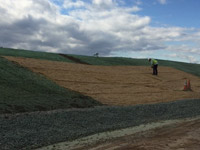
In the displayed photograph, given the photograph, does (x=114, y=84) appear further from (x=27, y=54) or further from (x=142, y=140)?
(x=142, y=140)

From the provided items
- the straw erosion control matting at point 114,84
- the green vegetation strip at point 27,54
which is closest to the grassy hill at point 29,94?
the straw erosion control matting at point 114,84

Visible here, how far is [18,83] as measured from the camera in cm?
1486

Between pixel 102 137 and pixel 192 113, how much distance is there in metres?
6.45

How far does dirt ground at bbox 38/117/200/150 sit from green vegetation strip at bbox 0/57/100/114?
4297 millimetres

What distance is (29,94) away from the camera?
13484mm

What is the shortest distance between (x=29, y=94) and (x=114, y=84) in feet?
29.3

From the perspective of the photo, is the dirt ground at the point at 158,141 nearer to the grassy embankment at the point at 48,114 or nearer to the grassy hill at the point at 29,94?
the grassy embankment at the point at 48,114

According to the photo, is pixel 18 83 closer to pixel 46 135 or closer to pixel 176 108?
pixel 46 135

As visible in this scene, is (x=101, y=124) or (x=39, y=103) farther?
(x=39, y=103)

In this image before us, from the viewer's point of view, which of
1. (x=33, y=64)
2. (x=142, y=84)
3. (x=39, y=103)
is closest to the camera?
(x=39, y=103)

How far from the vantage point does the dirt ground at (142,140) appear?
21.4 feet

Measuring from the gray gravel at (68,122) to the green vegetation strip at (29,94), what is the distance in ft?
3.31

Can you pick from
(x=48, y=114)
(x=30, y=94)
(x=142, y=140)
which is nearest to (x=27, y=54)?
(x=30, y=94)

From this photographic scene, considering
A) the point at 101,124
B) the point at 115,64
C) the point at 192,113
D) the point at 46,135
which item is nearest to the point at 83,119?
the point at 101,124
